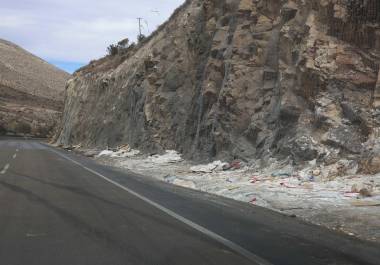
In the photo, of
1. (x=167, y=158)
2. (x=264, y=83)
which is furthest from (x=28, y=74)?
(x=264, y=83)

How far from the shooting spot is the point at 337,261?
675 cm

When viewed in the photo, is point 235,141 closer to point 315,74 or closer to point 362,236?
point 315,74

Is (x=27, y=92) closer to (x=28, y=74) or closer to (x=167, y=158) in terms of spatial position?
(x=28, y=74)

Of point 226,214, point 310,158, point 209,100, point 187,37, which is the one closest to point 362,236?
point 226,214

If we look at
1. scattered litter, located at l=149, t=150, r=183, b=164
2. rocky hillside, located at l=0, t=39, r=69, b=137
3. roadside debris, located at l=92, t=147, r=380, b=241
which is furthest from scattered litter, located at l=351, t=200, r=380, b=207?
rocky hillside, located at l=0, t=39, r=69, b=137

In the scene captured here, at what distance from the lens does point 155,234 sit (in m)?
8.05

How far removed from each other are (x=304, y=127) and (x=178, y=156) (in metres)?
9.65

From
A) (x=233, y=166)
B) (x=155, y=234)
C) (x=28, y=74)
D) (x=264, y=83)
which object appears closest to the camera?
(x=155, y=234)

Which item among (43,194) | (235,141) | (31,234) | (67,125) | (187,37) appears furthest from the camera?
(67,125)

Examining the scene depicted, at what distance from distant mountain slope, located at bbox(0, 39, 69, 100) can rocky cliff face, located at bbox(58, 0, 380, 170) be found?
122734 millimetres

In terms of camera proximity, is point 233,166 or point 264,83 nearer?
point 233,166

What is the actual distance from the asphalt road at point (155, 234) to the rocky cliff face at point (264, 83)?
5841 mm

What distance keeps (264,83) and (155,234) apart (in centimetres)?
1486

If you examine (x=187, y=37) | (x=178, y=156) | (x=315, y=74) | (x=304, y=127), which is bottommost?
(x=178, y=156)
